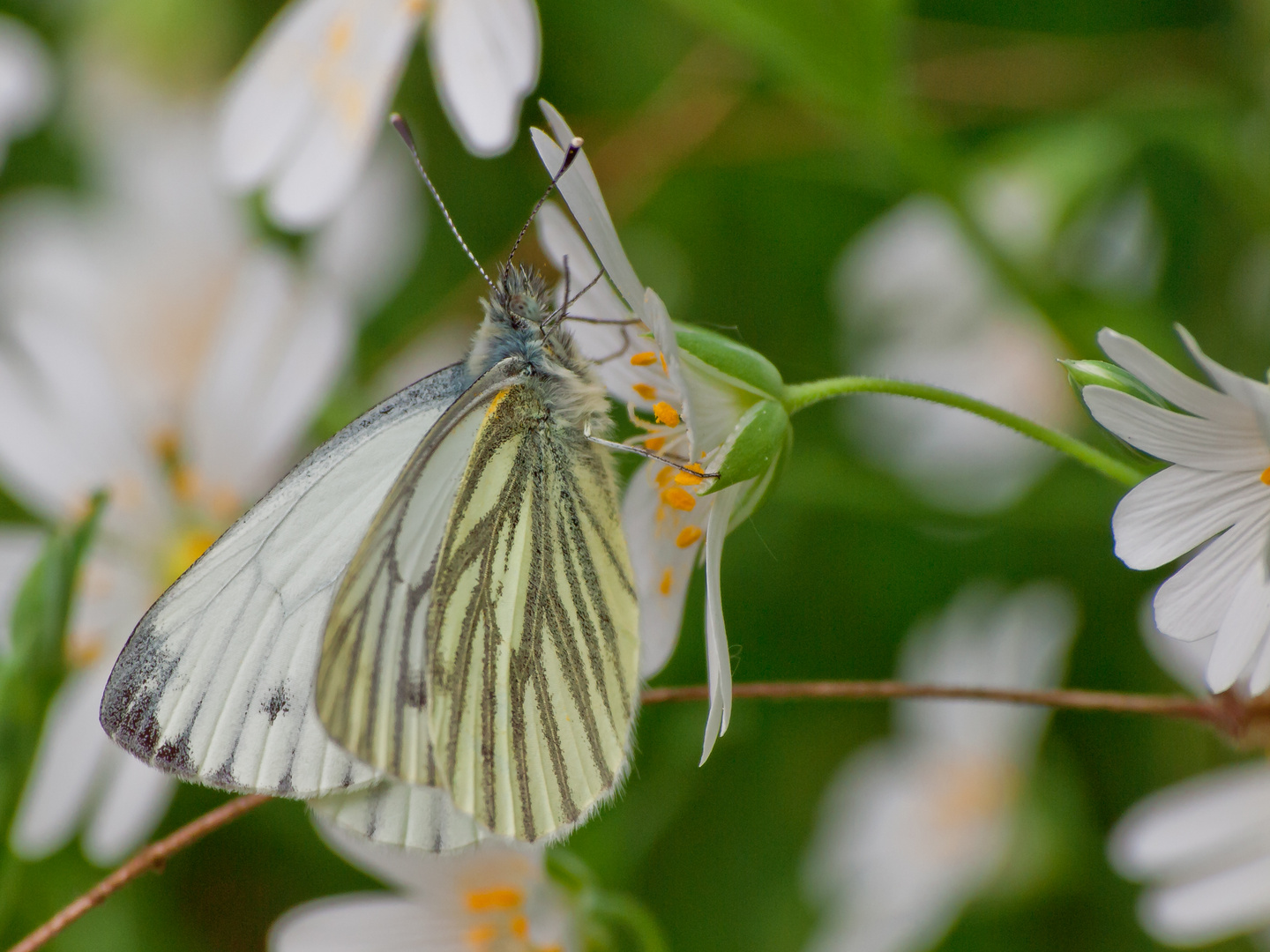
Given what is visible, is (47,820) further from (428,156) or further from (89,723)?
(428,156)

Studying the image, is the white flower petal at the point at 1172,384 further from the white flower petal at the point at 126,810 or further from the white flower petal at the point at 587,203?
the white flower petal at the point at 126,810

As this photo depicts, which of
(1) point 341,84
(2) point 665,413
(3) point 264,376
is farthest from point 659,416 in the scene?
(3) point 264,376

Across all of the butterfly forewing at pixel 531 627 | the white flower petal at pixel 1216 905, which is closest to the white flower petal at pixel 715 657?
the butterfly forewing at pixel 531 627

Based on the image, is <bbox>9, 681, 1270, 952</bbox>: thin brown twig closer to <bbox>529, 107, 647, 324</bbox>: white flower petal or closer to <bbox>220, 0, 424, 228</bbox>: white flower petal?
<bbox>529, 107, 647, 324</bbox>: white flower petal

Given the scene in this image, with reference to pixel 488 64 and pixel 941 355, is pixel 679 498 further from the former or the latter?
pixel 941 355

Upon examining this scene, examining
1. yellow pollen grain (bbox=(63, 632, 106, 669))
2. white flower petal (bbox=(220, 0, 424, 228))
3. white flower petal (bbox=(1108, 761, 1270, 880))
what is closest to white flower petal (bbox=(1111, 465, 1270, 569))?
white flower petal (bbox=(1108, 761, 1270, 880))

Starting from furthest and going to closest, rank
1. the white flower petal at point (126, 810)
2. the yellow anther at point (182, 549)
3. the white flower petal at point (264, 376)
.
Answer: the yellow anther at point (182, 549) → the white flower petal at point (264, 376) → the white flower petal at point (126, 810)
